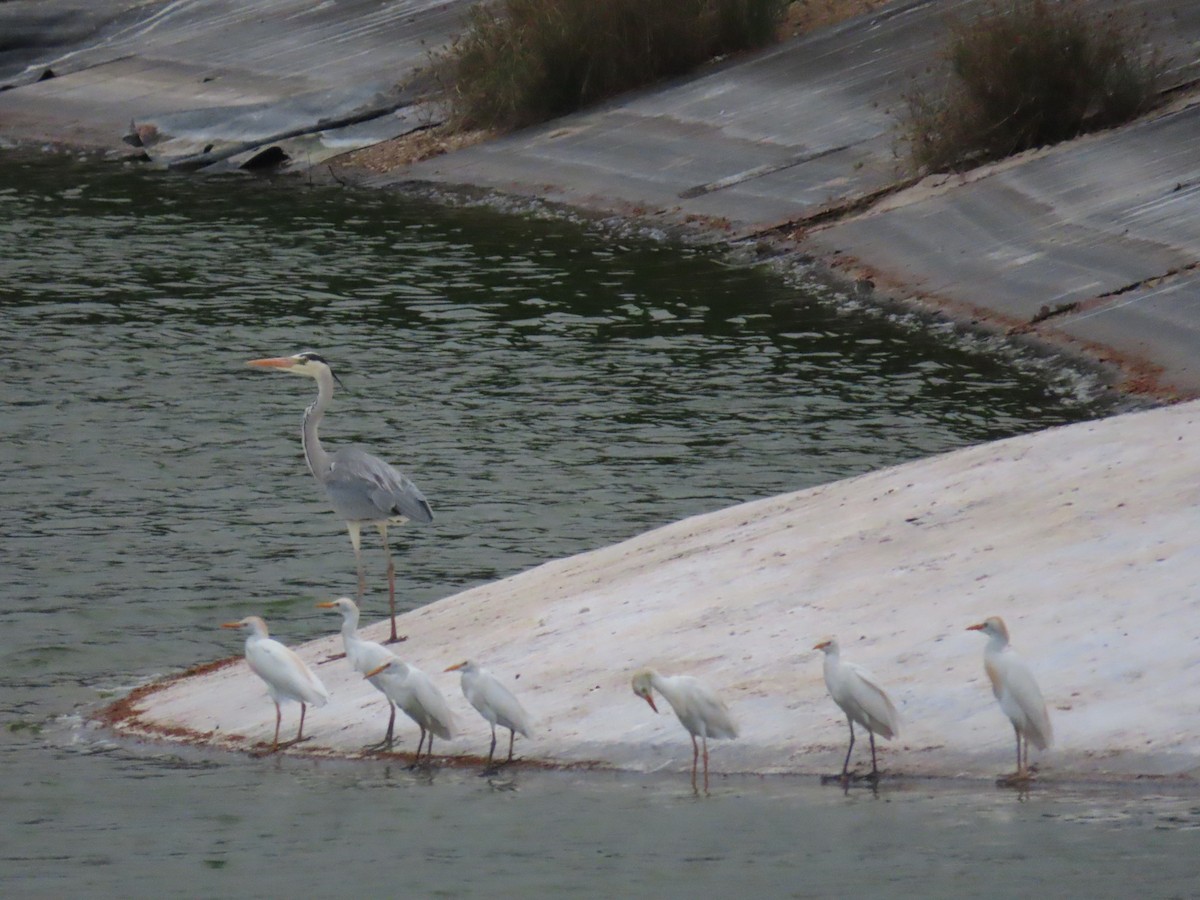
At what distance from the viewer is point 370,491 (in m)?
15.2

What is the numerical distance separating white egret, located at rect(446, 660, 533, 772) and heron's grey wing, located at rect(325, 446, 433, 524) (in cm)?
339

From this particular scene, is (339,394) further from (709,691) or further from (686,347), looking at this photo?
(709,691)

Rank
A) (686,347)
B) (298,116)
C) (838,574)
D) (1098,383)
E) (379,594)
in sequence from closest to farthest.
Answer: (838,574) < (379,594) < (1098,383) < (686,347) < (298,116)

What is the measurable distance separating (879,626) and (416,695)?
3.01 meters

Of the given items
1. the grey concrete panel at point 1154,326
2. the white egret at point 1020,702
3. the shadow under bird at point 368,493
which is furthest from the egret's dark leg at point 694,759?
the grey concrete panel at point 1154,326

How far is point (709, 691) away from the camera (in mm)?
11289

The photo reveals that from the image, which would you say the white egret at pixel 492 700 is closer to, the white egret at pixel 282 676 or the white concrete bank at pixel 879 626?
the white concrete bank at pixel 879 626

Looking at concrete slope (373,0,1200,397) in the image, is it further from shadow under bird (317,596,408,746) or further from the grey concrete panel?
shadow under bird (317,596,408,746)

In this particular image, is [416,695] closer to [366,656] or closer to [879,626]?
[366,656]

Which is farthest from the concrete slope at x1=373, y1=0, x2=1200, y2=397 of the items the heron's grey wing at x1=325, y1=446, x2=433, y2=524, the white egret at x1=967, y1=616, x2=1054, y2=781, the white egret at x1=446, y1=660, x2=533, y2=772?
the white egret at x1=446, y1=660, x2=533, y2=772

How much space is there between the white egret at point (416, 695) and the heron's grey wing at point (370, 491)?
3.06m

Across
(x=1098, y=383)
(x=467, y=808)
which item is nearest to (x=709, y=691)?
(x=467, y=808)

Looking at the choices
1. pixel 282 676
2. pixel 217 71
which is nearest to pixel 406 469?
pixel 282 676

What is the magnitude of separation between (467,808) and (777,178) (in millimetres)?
23167
